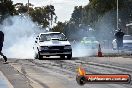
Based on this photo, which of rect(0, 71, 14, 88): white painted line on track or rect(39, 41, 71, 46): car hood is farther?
rect(39, 41, 71, 46): car hood

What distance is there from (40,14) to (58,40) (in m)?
93.0

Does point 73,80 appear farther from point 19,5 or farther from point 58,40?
point 19,5

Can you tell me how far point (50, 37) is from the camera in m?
29.5

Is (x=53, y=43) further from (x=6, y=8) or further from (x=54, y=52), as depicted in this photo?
(x=6, y=8)

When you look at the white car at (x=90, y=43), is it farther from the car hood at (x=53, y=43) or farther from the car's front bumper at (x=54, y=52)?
the car's front bumper at (x=54, y=52)

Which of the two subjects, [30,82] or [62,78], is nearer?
[30,82]

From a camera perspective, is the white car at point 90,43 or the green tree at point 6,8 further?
the green tree at point 6,8

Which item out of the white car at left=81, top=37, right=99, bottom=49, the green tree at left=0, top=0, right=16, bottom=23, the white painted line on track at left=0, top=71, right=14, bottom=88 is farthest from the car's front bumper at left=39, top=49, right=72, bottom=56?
the green tree at left=0, top=0, right=16, bottom=23

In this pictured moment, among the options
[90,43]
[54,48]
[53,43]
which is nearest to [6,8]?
[90,43]

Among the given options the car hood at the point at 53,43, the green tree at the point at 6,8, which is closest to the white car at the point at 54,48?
the car hood at the point at 53,43

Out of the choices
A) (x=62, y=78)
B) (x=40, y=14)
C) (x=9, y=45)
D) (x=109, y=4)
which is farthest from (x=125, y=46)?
(x=40, y=14)

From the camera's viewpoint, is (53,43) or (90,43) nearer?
(53,43)

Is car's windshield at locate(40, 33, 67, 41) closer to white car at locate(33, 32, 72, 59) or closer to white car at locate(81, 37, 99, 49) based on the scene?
white car at locate(33, 32, 72, 59)

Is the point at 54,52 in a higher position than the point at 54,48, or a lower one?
lower
